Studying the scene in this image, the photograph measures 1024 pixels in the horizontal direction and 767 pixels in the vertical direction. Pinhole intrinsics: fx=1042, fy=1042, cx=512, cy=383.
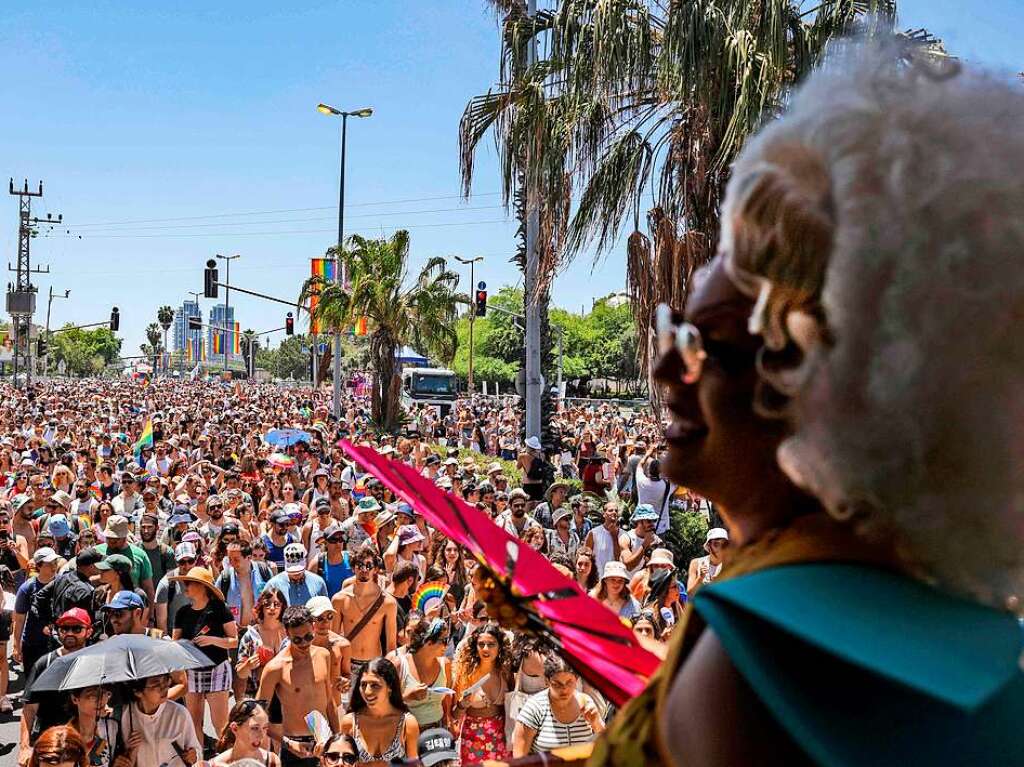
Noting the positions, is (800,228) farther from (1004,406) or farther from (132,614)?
(132,614)

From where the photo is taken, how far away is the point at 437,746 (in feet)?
19.1

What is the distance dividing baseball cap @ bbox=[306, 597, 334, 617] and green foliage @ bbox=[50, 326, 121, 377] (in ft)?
409

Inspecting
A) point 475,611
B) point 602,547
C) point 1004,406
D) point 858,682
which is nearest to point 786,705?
point 858,682

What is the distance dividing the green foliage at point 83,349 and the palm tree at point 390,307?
10179 cm

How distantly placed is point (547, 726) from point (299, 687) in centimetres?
209

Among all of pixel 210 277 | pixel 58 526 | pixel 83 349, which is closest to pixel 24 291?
pixel 210 277

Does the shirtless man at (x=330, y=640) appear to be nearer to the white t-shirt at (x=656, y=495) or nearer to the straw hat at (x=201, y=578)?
the straw hat at (x=201, y=578)

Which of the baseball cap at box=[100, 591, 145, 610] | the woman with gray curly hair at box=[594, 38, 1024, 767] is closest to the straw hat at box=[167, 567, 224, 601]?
the baseball cap at box=[100, 591, 145, 610]

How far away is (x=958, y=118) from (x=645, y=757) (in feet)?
2.38

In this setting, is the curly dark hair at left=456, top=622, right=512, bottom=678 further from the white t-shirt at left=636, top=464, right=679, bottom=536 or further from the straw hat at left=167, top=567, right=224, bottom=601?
the white t-shirt at left=636, top=464, right=679, bottom=536

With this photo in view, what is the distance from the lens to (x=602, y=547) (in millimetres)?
10617

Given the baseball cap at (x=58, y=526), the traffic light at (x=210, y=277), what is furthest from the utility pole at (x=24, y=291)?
the baseball cap at (x=58, y=526)

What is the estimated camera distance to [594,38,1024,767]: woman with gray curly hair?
0.88 metres

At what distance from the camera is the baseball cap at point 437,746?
226 inches
